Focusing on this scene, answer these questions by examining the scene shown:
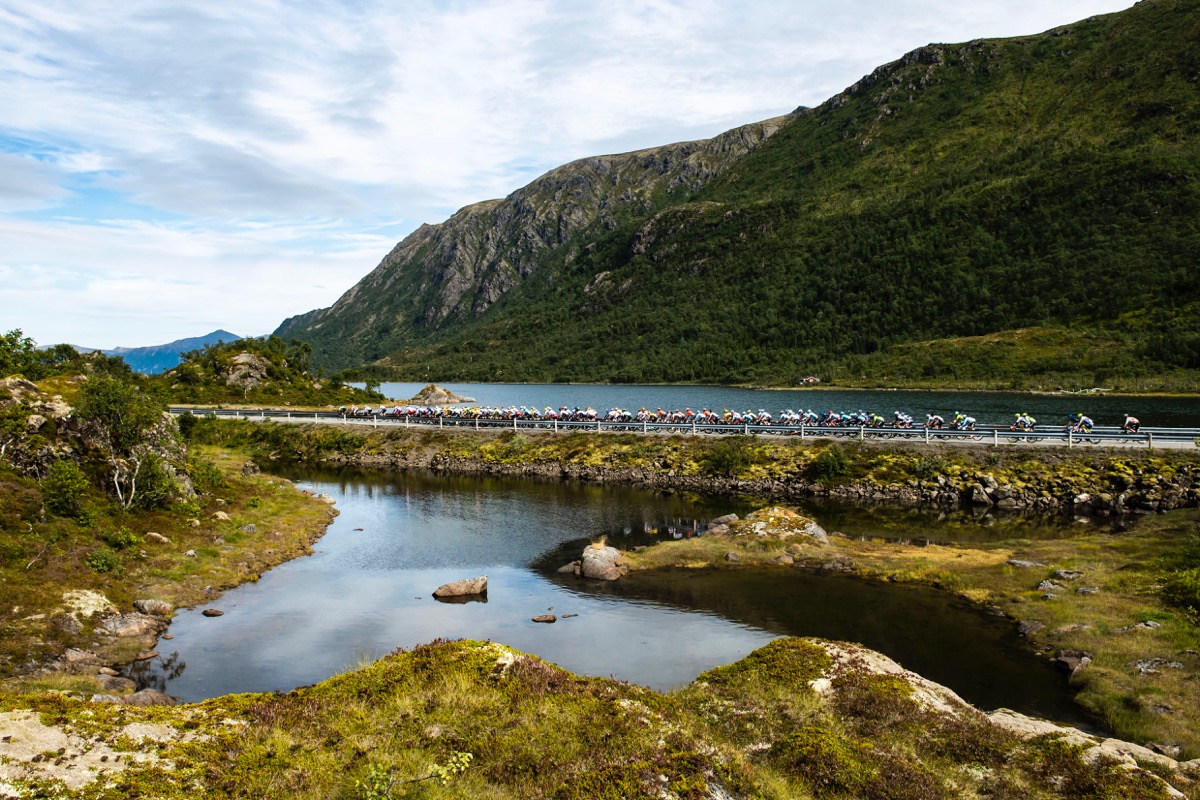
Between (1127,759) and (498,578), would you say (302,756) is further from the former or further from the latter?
(498,578)

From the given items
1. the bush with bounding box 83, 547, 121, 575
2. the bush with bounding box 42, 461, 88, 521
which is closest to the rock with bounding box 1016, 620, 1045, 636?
the bush with bounding box 83, 547, 121, 575

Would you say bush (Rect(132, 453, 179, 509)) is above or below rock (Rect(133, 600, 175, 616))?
above

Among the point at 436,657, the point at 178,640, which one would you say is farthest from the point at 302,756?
the point at 178,640

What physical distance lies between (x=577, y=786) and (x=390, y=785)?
9.55 feet

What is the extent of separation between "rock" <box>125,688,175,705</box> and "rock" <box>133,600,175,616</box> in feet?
30.2

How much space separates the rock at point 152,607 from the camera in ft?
94.5

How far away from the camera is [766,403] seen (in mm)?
148875

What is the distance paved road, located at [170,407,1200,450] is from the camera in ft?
176

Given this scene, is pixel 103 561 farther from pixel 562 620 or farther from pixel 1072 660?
pixel 1072 660

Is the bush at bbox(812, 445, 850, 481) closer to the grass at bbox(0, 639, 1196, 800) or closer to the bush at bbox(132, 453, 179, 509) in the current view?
the grass at bbox(0, 639, 1196, 800)

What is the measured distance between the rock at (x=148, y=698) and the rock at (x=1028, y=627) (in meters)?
30.1

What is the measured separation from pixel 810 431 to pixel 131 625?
181 feet

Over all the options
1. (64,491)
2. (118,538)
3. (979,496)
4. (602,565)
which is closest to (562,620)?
(602,565)

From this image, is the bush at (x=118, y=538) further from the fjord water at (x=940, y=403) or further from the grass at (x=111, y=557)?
the fjord water at (x=940, y=403)
